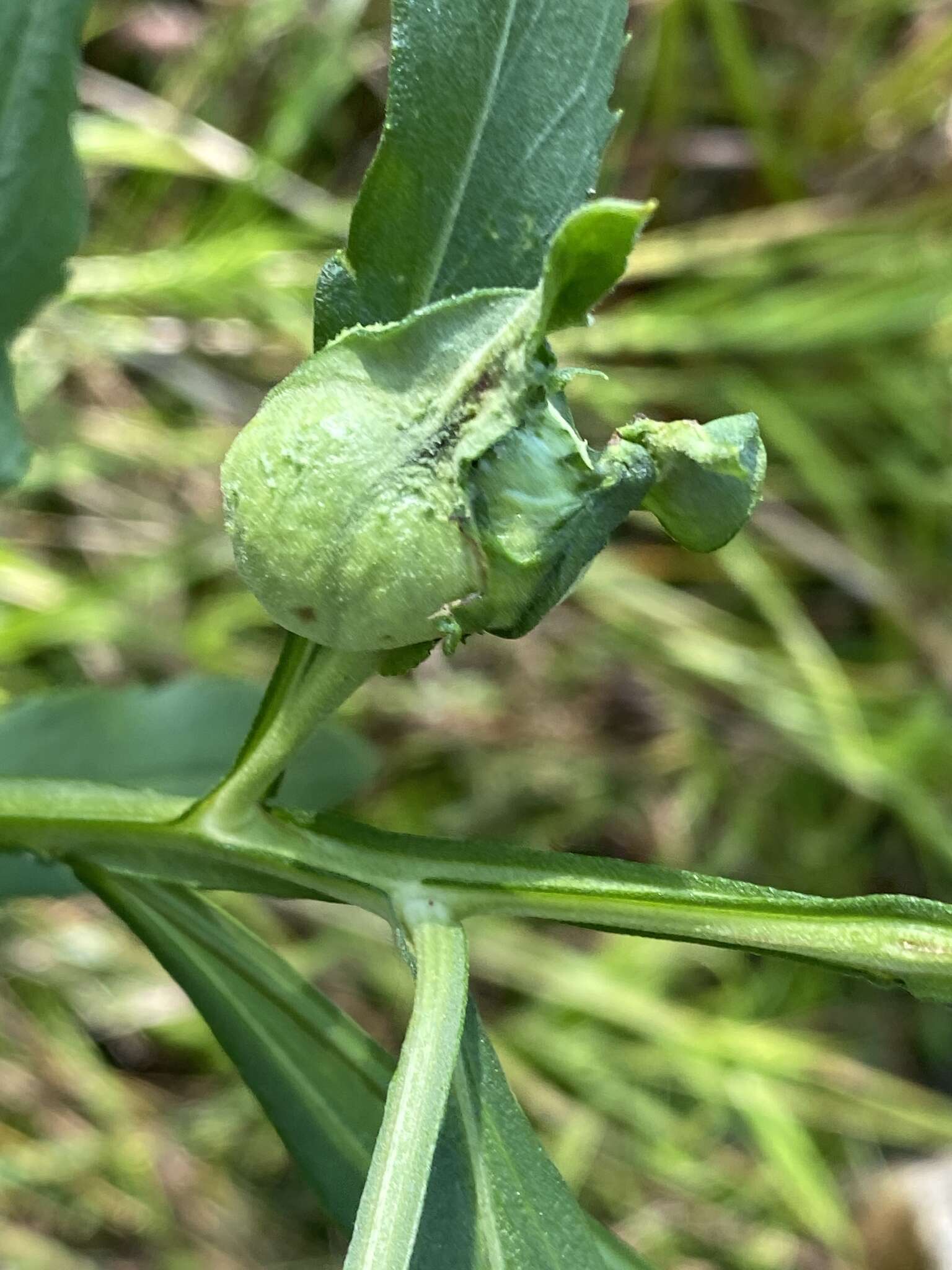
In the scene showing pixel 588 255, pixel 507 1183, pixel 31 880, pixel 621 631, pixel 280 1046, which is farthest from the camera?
pixel 621 631

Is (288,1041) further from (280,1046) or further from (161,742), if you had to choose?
(161,742)

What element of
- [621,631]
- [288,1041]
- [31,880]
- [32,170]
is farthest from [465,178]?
[621,631]

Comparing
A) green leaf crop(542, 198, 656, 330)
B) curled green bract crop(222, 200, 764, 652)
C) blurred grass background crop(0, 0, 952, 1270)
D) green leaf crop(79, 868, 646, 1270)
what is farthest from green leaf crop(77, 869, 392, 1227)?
blurred grass background crop(0, 0, 952, 1270)

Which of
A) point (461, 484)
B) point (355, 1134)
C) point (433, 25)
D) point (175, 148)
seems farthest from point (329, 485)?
point (175, 148)

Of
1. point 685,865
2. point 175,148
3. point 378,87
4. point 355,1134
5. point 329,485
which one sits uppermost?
point 378,87

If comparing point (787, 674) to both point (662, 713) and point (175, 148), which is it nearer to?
point (662, 713)

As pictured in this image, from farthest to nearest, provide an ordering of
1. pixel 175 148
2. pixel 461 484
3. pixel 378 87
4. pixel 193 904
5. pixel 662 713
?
pixel 662 713, pixel 378 87, pixel 175 148, pixel 193 904, pixel 461 484

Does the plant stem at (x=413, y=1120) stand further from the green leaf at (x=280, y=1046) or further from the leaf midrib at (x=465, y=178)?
the leaf midrib at (x=465, y=178)

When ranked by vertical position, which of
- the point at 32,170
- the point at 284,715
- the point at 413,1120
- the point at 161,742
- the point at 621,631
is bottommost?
the point at 413,1120
